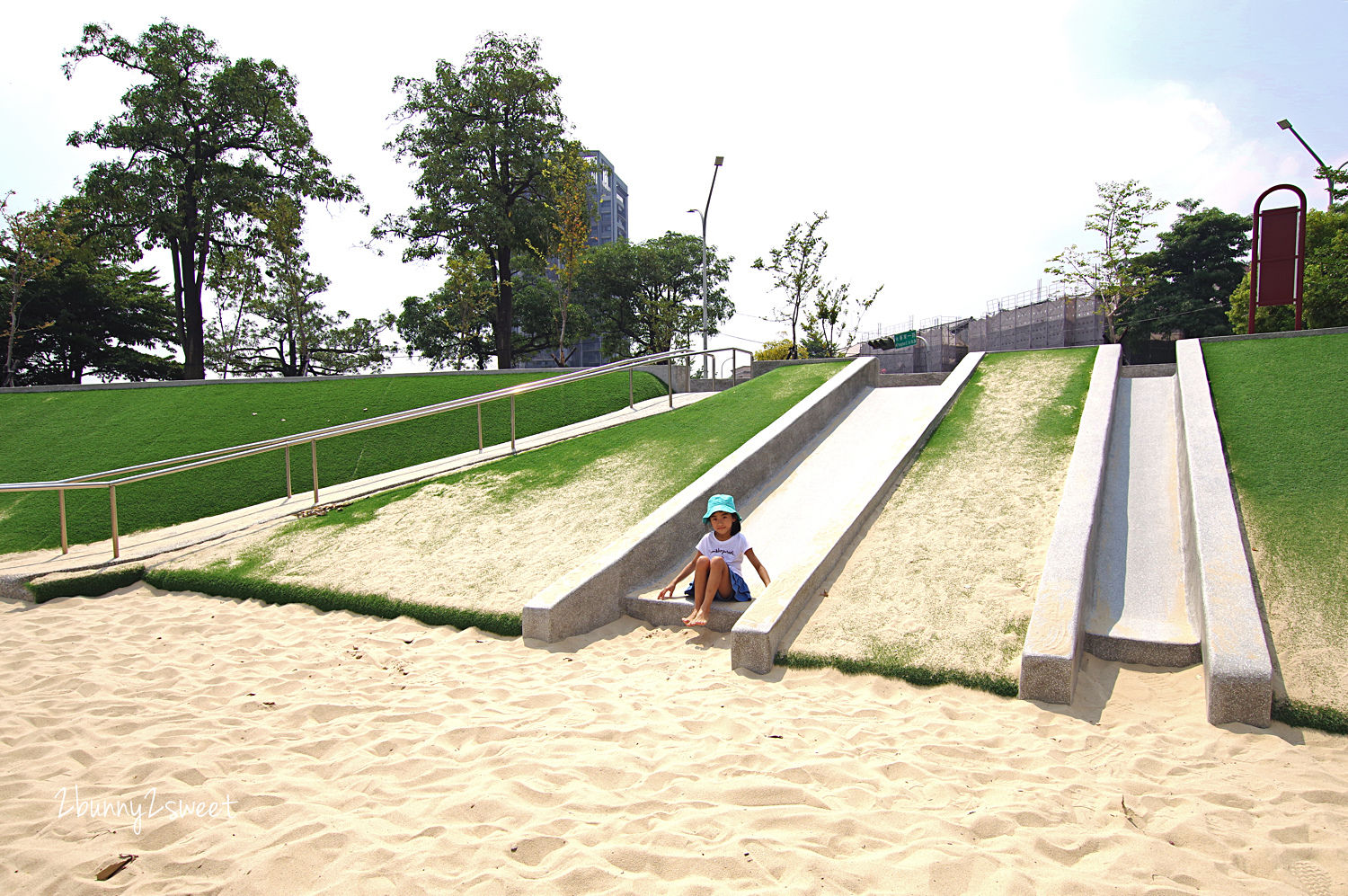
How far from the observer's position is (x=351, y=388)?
571 inches

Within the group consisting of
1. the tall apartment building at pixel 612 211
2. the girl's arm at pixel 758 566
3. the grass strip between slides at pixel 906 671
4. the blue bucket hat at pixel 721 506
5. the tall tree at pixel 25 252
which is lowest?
the grass strip between slides at pixel 906 671

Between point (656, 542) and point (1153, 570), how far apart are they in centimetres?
431

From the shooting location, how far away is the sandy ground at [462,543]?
657 centimetres

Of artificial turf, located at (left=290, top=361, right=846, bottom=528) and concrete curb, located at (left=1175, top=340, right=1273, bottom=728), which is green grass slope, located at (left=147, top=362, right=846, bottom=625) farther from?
A: concrete curb, located at (left=1175, top=340, right=1273, bottom=728)

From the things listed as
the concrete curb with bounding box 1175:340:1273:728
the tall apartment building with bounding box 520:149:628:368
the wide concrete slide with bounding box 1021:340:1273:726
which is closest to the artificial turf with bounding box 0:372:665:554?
the wide concrete slide with bounding box 1021:340:1273:726

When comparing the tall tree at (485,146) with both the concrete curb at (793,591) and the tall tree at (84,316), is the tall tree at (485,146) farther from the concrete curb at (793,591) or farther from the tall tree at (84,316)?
the concrete curb at (793,591)

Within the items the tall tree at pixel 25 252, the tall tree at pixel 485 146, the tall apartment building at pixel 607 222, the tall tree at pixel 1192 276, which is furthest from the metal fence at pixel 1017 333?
the tall apartment building at pixel 607 222

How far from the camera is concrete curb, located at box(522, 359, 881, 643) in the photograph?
5637 millimetres

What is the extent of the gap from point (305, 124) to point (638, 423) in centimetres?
2613

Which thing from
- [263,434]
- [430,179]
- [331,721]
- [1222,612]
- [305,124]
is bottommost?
[331,721]

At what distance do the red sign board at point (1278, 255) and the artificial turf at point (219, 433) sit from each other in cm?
1126

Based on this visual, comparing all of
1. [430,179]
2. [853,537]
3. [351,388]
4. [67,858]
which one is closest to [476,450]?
[351,388]

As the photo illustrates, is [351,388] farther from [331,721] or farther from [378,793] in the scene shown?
[378,793]

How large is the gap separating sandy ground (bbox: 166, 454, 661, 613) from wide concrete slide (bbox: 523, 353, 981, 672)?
0.61 metres
